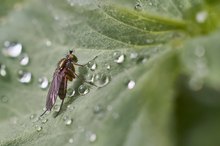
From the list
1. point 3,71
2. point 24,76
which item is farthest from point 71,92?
point 3,71

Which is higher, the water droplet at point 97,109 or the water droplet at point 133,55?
the water droplet at point 133,55

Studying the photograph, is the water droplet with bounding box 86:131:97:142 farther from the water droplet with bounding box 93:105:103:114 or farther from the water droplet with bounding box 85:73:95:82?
the water droplet with bounding box 85:73:95:82

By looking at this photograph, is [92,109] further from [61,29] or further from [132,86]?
[61,29]

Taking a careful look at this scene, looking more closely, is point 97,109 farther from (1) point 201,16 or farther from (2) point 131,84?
(1) point 201,16

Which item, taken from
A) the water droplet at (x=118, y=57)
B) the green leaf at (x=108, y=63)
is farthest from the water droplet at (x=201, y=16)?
the water droplet at (x=118, y=57)

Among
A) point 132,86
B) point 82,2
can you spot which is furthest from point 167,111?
point 82,2

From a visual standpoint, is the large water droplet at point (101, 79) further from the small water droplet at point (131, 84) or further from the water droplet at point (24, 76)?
the water droplet at point (24, 76)

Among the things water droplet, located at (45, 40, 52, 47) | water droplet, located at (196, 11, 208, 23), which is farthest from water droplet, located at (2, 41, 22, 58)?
water droplet, located at (196, 11, 208, 23)
